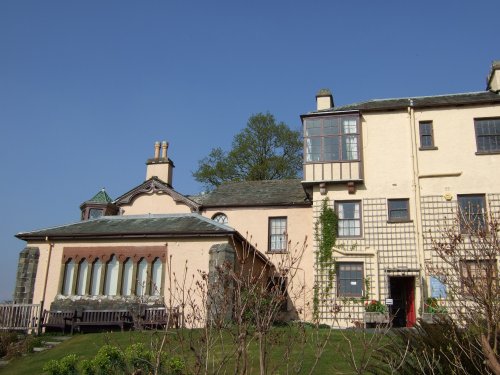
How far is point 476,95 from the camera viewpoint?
23828 millimetres

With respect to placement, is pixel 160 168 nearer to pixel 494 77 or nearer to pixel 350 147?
pixel 350 147

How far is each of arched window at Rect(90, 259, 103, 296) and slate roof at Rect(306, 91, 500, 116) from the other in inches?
475

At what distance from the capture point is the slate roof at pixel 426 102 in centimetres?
2259

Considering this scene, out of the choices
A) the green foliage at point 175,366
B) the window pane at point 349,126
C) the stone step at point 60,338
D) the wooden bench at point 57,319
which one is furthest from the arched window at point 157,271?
the green foliage at point 175,366

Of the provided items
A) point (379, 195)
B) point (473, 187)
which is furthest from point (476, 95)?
point (379, 195)

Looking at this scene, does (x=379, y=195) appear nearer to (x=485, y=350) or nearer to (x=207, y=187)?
(x=485, y=350)

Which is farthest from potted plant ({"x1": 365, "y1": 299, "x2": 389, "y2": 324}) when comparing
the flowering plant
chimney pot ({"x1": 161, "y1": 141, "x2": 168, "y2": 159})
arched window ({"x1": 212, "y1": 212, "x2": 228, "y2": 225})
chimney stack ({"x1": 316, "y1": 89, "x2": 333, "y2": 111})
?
chimney pot ({"x1": 161, "y1": 141, "x2": 168, "y2": 159})

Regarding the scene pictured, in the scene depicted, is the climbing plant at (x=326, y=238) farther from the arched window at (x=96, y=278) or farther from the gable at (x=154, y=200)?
the arched window at (x=96, y=278)

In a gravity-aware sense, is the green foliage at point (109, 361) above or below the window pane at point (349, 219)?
below

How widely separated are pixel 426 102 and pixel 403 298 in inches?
357

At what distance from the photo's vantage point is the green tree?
41.1 metres

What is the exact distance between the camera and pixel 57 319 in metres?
18.0

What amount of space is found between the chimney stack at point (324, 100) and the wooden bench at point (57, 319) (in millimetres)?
15413

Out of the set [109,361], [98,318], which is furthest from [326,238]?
[109,361]
